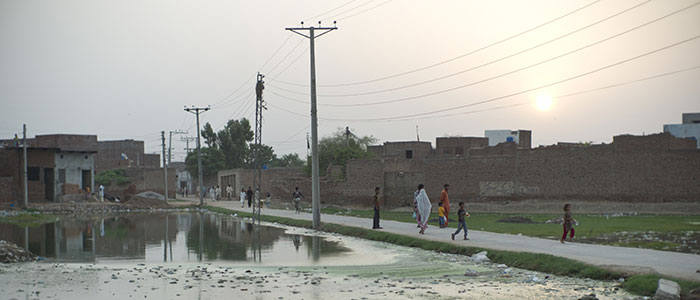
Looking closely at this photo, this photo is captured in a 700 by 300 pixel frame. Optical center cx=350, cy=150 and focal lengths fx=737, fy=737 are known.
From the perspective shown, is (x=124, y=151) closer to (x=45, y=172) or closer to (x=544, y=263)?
(x=45, y=172)

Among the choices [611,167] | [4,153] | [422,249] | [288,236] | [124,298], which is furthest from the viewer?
[4,153]

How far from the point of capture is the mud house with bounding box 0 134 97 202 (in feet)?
201

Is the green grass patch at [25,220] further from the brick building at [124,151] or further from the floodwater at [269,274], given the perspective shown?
the brick building at [124,151]

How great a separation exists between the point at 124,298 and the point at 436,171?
34.1 metres

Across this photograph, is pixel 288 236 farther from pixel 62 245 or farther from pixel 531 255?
pixel 531 255

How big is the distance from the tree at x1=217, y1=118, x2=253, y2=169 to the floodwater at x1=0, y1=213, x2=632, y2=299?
277 feet

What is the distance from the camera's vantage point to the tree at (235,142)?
111438mm

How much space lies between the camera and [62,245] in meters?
26.7

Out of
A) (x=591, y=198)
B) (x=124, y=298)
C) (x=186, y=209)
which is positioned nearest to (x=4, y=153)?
(x=186, y=209)

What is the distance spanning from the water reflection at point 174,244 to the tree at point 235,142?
245ft

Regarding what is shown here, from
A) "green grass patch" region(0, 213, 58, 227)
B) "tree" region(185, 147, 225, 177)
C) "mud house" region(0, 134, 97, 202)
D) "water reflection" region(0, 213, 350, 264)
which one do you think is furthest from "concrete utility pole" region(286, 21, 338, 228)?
"tree" region(185, 147, 225, 177)

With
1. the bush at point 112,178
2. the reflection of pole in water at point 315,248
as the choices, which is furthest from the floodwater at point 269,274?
the bush at point 112,178

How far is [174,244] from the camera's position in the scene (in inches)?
1047

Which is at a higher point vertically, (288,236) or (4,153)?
(4,153)
